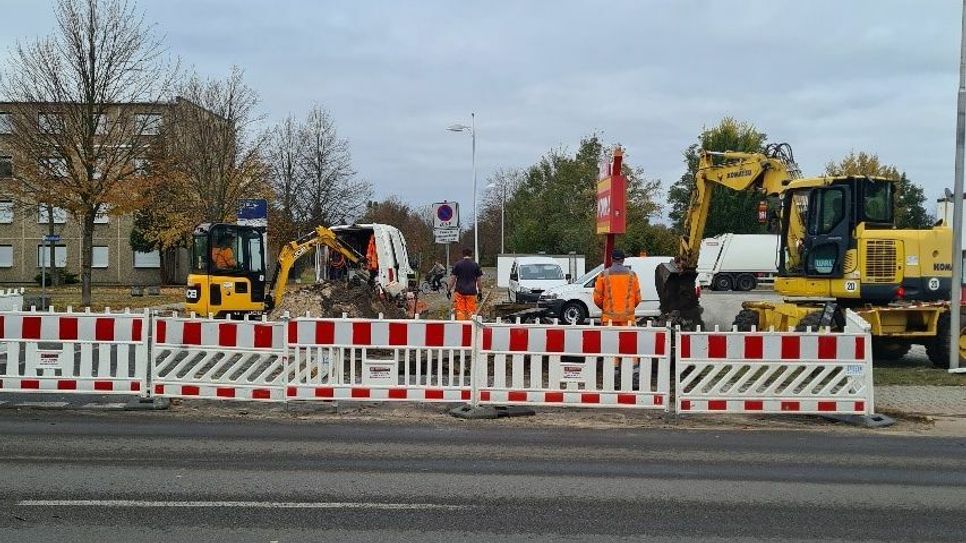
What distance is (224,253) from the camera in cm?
1992

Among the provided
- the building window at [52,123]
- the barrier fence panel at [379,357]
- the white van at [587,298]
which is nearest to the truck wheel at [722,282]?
the white van at [587,298]

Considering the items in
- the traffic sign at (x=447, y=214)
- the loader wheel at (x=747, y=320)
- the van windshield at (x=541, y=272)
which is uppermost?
the traffic sign at (x=447, y=214)

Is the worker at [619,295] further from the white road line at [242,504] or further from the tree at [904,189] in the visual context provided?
the tree at [904,189]

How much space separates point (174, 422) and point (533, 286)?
19739mm

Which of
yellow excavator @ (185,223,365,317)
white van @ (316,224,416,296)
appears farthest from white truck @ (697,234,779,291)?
yellow excavator @ (185,223,365,317)

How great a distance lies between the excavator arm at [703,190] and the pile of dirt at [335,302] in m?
7.29

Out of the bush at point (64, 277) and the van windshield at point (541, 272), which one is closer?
the van windshield at point (541, 272)

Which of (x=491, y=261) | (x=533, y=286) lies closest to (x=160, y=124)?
(x=533, y=286)

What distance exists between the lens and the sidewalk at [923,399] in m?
10.9

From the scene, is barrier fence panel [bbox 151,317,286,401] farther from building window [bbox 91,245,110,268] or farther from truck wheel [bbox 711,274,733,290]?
building window [bbox 91,245,110,268]

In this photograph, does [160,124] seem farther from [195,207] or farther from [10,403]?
[10,403]

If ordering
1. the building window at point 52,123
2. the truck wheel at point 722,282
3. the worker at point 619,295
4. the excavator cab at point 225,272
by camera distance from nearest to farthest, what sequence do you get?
the worker at point 619,295 < the excavator cab at point 225,272 < the building window at point 52,123 < the truck wheel at point 722,282

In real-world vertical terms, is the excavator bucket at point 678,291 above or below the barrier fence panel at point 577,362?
above

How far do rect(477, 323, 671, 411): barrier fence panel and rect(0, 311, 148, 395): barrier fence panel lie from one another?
4242 mm
